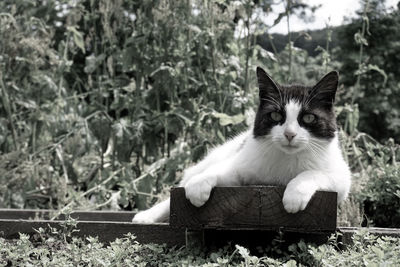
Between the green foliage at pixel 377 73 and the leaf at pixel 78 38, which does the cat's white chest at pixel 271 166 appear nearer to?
the leaf at pixel 78 38

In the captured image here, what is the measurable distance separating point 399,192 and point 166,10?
1.93 meters

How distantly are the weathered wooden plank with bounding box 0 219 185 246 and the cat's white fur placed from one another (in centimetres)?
38

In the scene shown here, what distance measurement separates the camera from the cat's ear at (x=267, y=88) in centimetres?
225

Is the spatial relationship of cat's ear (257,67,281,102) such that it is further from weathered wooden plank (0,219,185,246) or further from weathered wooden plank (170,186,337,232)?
weathered wooden plank (0,219,185,246)

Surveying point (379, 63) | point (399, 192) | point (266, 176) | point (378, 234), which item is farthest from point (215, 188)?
point (379, 63)

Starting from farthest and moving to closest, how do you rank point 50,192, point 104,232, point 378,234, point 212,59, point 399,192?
point 50,192 < point 212,59 < point 399,192 < point 104,232 < point 378,234

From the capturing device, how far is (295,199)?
190cm

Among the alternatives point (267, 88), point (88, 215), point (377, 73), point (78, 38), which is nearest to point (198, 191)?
point (267, 88)

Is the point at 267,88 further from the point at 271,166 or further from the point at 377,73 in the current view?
the point at 377,73

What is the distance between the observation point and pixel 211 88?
4133mm

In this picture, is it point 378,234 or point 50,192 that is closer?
point 378,234

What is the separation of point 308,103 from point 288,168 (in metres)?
0.28

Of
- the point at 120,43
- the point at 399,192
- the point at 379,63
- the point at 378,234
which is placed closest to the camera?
the point at 378,234

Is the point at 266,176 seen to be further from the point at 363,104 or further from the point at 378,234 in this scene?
the point at 363,104
